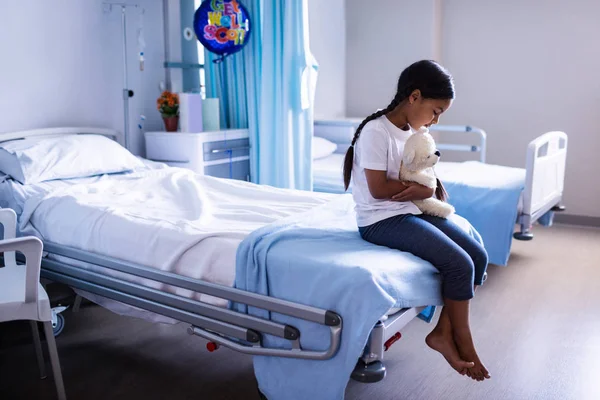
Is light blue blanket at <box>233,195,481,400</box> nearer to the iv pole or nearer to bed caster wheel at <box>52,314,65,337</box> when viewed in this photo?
bed caster wheel at <box>52,314,65,337</box>

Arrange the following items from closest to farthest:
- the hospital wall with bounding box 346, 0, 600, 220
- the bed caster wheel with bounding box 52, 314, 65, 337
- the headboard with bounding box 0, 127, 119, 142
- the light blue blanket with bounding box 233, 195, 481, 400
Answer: the light blue blanket with bounding box 233, 195, 481, 400 → the bed caster wheel with bounding box 52, 314, 65, 337 → the headboard with bounding box 0, 127, 119, 142 → the hospital wall with bounding box 346, 0, 600, 220

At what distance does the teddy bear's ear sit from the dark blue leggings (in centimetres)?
17

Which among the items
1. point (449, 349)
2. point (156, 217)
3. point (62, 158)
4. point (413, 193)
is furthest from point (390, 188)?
point (62, 158)

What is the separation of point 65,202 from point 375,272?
1.46 metres

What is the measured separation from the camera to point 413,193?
1.95 m

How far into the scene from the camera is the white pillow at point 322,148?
431cm

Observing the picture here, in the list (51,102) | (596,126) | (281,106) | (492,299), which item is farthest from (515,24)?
(51,102)

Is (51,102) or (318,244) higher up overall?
(51,102)

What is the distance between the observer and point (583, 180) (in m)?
4.84

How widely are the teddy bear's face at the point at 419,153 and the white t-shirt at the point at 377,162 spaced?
0.05 metres

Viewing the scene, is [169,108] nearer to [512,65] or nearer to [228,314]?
[228,314]

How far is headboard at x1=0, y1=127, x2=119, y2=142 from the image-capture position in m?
3.06

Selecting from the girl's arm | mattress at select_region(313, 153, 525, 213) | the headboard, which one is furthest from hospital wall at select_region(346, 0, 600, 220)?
the girl's arm

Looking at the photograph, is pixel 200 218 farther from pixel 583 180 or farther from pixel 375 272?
A: pixel 583 180
